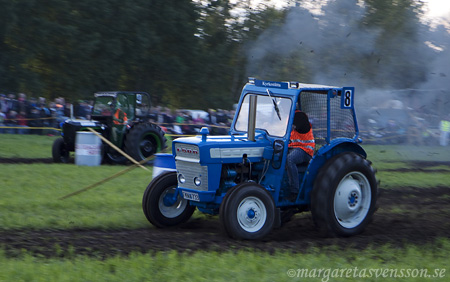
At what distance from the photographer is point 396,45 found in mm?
12602

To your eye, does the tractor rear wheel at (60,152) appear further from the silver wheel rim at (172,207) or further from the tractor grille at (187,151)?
the tractor grille at (187,151)

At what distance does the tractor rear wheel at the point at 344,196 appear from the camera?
7.28 metres

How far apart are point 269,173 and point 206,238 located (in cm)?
116

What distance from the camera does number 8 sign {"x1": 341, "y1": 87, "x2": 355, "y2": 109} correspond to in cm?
765

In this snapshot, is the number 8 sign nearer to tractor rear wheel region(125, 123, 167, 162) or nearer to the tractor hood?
the tractor hood

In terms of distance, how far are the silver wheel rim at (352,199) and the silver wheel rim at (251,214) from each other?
3.37ft

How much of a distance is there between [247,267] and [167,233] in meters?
1.96

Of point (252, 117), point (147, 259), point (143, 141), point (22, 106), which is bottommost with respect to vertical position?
point (147, 259)

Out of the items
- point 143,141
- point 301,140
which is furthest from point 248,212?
point 143,141

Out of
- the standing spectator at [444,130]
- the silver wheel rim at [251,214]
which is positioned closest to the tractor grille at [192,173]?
the silver wheel rim at [251,214]

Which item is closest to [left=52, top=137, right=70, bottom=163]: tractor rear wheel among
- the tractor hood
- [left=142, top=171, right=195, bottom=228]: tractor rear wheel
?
[left=142, top=171, right=195, bottom=228]: tractor rear wheel

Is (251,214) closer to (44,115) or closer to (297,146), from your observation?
(297,146)

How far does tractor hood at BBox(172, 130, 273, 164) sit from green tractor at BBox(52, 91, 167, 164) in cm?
805

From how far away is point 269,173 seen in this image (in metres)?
7.45
